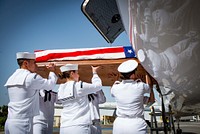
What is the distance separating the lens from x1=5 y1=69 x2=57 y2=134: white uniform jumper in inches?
97.8

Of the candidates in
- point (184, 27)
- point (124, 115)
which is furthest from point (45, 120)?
point (184, 27)

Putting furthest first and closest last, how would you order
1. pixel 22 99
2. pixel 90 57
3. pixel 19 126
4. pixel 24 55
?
pixel 90 57
pixel 24 55
pixel 22 99
pixel 19 126

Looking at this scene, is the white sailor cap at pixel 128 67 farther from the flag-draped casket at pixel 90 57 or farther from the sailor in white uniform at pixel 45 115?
the sailor in white uniform at pixel 45 115

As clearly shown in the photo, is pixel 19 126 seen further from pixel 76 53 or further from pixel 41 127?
pixel 76 53

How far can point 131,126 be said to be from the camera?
7.31ft

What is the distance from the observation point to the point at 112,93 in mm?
2502

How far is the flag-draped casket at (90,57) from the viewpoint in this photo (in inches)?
112

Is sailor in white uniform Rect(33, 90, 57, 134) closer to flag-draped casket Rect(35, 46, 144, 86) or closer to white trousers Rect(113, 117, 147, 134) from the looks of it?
flag-draped casket Rect(35, 46, 144, 86)

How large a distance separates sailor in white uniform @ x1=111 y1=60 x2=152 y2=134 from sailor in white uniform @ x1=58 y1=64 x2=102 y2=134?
37cm

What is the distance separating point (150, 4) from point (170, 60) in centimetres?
29

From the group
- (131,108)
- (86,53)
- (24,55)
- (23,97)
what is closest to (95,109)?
(131,108)

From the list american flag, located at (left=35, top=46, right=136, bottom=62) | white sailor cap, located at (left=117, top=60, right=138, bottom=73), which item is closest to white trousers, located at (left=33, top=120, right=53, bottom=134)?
american flag, located at (left=35, top=46, right=136, bottom=62)

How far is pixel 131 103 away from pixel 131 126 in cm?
22

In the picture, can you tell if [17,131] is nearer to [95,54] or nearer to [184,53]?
[95,54]
